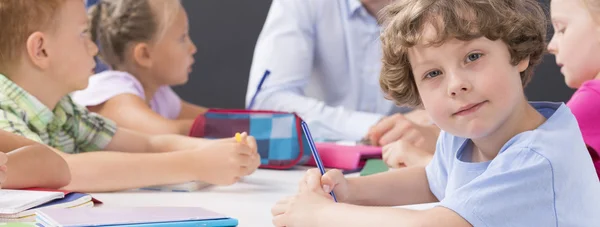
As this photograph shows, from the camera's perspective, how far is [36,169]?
1244mm

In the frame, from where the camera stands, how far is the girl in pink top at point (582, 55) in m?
1.31

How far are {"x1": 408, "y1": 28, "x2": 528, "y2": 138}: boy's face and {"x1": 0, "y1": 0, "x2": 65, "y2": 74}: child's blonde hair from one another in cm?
83

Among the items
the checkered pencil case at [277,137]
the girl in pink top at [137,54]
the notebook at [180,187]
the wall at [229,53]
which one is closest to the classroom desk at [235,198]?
the notebook at [180,187]

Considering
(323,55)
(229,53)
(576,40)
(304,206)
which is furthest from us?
(229,53)

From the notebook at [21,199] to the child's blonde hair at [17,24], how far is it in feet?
1.41

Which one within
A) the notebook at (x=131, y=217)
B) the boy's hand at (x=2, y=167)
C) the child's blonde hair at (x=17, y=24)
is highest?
the child's blonde hair at (x=17, y=24)

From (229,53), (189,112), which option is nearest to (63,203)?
(189,112)

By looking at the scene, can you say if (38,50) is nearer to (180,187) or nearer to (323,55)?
(180,187)

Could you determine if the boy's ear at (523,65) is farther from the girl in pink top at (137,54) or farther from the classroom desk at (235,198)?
the girl in pink top at (137,54)

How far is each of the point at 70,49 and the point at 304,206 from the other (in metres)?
0.78

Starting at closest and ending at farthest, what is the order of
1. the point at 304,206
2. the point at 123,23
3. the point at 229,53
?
the point at 304,206 → the point at 123,23 → the point at 229,53

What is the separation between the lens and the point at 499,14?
38.9 inches

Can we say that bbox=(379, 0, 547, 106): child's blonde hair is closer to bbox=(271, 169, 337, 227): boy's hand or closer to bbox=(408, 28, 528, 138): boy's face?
bbox=(408, 28, 528, 138): boy's face

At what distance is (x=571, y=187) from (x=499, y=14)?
0.21m
